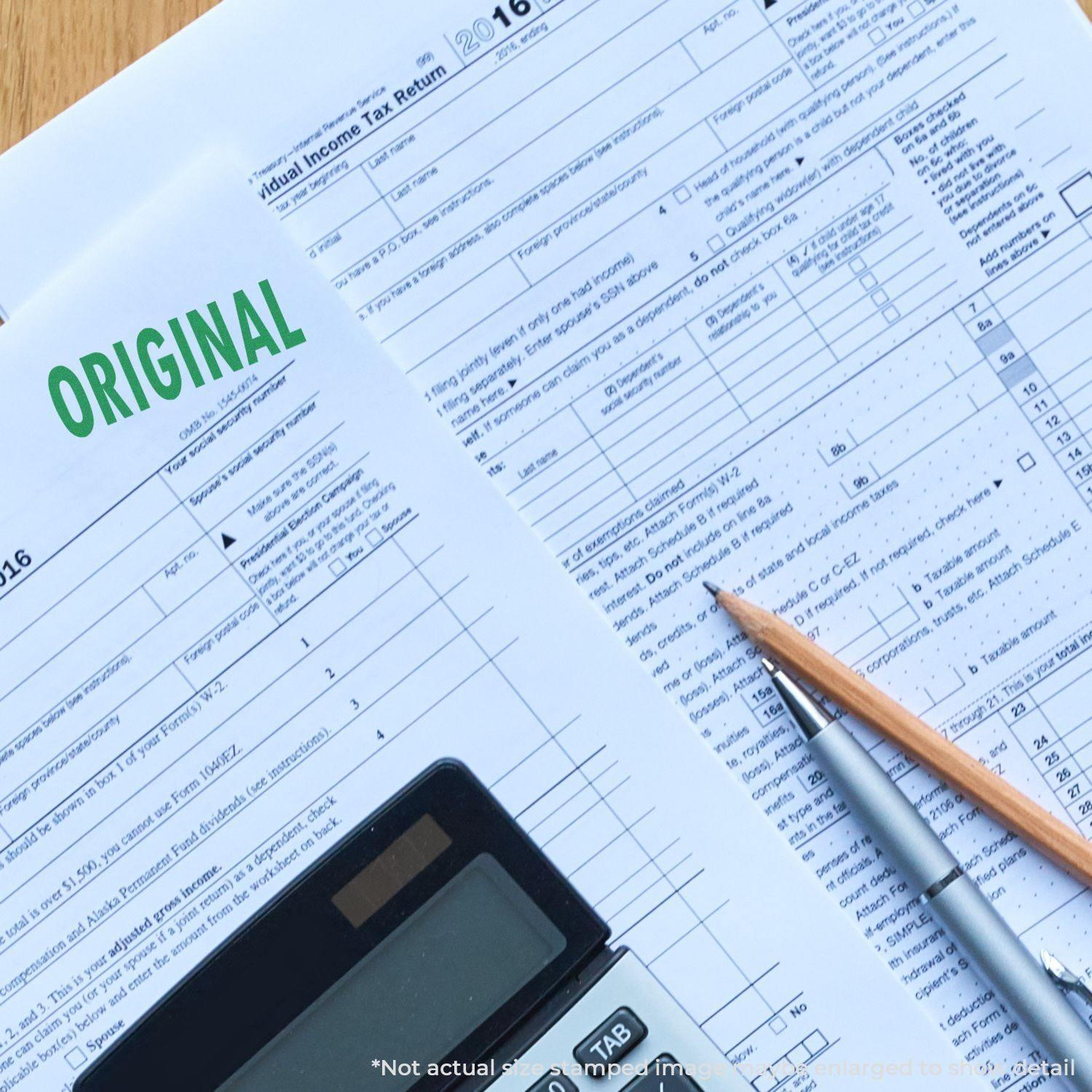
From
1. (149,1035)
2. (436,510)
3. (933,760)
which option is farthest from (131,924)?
(933,760)

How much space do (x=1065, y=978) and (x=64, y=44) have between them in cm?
Result: 47

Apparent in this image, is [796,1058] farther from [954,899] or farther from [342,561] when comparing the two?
[342,561]

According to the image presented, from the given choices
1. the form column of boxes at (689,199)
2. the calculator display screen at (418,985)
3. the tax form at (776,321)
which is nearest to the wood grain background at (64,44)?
the tax form at (776,321)

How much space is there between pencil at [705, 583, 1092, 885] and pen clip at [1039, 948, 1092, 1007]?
0.03 m

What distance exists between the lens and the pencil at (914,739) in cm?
39

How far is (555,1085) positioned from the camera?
1.15 feet

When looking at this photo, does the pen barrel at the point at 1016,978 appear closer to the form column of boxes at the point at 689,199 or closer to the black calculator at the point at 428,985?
the black calculator at the point at 428,985

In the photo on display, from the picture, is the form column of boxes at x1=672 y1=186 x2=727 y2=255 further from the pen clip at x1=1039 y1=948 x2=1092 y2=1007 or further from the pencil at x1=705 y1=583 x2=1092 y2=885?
the pen clip at x1=1039 y1=948 x2=1092 y2=1007

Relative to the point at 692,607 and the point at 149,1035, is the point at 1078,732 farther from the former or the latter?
the point at 149,1035

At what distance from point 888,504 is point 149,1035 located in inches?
11.4

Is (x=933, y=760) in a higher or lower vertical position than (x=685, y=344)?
lower

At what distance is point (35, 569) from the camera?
1.26 feet

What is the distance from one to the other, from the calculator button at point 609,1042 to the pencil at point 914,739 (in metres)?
0.13

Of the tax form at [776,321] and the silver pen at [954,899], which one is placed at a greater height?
the tax form at [776,321]
